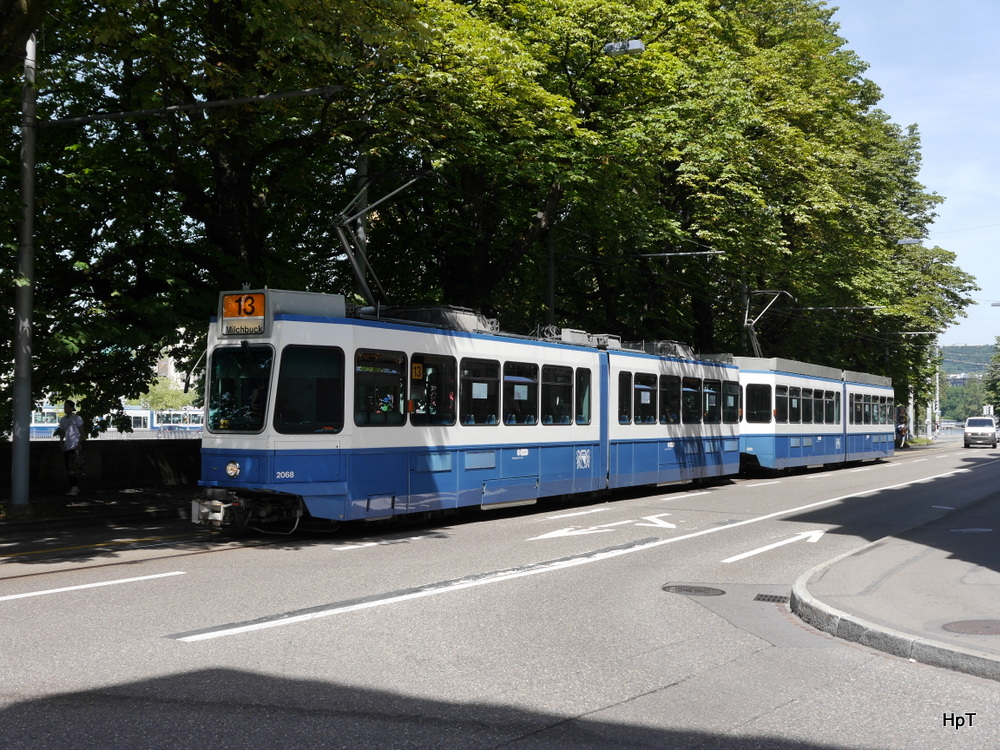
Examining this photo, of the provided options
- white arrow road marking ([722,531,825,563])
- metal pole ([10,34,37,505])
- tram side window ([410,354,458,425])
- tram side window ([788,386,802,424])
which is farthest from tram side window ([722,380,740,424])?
metal pole ([10,34,37,505])

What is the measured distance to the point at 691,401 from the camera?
24234 mm

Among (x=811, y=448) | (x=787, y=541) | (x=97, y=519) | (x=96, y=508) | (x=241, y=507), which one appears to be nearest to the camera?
(x=241, y=507)

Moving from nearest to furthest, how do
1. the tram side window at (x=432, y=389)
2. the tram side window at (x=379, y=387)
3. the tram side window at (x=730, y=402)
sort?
the tram side window at (x=379, y=387), the tram side window at (x=432, y=389), the tram side window at (x=730, y=402)

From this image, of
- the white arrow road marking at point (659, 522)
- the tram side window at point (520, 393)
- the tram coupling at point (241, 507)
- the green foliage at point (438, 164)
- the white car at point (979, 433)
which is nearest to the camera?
the tram coupling at point (241, 507)

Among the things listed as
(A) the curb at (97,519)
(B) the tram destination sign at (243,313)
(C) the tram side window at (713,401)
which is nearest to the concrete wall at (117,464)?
(A) the curb at (97,519)

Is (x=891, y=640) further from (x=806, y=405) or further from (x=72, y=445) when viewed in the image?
(x=806, y=405)

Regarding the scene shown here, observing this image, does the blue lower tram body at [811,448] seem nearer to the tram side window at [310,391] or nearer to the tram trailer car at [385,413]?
the tram trailer car at [385,413]

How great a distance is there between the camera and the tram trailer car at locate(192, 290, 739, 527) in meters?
13.3

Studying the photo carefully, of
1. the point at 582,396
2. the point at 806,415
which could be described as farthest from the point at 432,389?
the point at 806,415

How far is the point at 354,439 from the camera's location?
13844 millimetres

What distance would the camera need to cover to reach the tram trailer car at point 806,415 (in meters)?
29.0

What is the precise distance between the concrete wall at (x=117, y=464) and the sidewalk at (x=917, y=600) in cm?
1484

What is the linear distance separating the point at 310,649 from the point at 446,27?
43.9 feet

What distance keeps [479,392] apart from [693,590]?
22.7 ft
